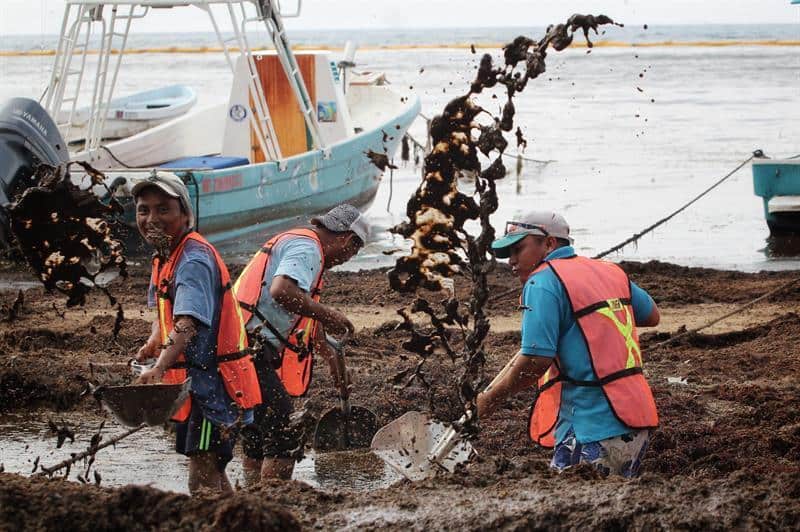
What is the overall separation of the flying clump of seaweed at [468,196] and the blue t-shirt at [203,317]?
3.20 feet

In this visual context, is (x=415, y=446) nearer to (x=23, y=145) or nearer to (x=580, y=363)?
(x=580, y=363)

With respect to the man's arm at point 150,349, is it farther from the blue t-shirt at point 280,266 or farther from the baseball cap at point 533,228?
the baseball cap at point 533,228

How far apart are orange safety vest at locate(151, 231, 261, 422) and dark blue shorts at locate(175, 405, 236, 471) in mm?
42

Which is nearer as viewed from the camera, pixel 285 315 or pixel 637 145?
pixel 285 315

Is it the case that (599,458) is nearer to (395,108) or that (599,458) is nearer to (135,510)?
(135,510)

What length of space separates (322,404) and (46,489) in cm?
314

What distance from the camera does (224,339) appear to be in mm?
4492

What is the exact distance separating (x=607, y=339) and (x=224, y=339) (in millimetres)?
1458

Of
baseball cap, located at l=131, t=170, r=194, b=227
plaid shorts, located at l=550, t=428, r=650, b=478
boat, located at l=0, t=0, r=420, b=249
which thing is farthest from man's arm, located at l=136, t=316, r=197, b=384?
boat, located at l=0, t=0, r=420, b=249

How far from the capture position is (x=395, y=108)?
19.5 m

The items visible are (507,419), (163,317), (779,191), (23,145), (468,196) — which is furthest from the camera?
(779,191)

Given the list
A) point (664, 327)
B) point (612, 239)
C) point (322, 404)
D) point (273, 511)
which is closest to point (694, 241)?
point (612, 239)

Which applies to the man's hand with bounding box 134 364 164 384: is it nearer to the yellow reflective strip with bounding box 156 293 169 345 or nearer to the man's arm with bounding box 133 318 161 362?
the yellow reflective strip with bounding box 156 293 169 345

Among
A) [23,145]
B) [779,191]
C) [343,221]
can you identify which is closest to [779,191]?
[779,191]
